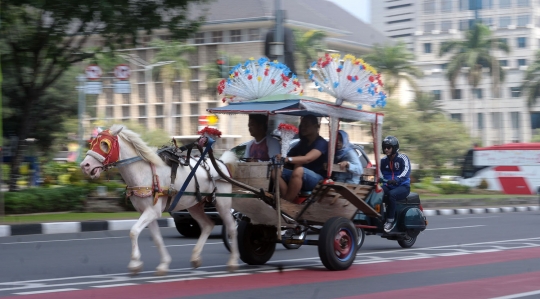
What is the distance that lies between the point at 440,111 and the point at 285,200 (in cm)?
6026

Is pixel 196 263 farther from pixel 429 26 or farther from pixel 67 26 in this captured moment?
pixel 429 26

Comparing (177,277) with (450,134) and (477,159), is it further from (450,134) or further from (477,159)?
(450,134)

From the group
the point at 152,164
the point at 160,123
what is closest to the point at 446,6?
the point at 160,123

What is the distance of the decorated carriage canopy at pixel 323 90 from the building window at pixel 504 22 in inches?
3823

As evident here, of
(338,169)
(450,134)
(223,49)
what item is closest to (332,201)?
(338,169)

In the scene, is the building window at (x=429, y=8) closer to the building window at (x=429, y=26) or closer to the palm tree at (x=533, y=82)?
the building window at (x=429, y=26)

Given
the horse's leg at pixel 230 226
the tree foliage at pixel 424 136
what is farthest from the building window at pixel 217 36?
the horse's leg at pixel 230 226

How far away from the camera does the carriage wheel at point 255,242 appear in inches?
407

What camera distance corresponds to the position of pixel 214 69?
62344 millimetres

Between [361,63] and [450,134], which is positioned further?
[450,134]

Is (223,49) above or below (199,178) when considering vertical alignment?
above

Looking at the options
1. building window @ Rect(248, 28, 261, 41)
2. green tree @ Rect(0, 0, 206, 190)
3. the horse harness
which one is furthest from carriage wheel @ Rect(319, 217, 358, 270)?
building window @ Rect(248, 28, 261, 41)

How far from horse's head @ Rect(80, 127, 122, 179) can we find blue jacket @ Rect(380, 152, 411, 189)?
5230 mm

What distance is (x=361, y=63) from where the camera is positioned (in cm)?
969
